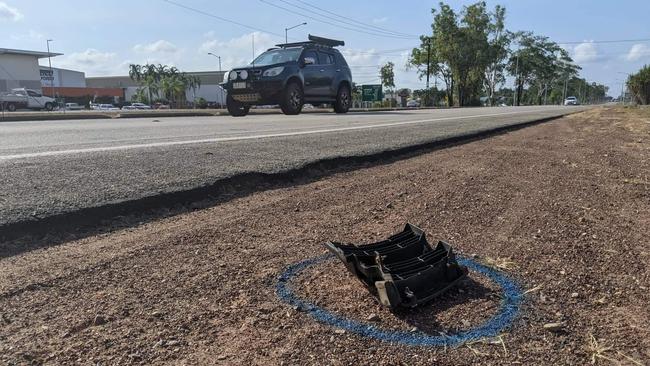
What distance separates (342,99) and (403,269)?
15246mm

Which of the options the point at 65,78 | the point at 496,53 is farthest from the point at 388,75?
the point at 65,78

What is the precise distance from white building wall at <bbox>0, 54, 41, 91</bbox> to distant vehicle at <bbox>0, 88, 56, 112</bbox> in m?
34.0

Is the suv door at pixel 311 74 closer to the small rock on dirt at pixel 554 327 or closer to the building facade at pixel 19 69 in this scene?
the small rock on dirt at pixel 554 327

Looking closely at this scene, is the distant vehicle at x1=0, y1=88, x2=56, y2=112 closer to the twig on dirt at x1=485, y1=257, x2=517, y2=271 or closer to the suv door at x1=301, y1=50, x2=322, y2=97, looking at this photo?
the suv door at x1=301, y1=50, x2=322, y2=97

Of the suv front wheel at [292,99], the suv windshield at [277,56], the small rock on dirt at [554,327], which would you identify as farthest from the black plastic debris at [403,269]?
the suv windshield at [277,56]

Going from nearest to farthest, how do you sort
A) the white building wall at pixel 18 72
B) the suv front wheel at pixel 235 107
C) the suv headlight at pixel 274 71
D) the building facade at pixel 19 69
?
the suv headlight at pixel 274 71 → the suv front wheel at pixel 235 107 → the building facade at pixel 19 69 → the white building wall at pixel 18 72

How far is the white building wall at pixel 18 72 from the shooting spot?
70438 mm

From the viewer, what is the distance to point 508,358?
168 centimetres

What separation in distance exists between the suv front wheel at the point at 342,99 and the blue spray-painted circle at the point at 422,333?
48.3ft

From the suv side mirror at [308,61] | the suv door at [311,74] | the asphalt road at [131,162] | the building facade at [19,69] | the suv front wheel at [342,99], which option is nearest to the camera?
the asphalt road at [131,162]

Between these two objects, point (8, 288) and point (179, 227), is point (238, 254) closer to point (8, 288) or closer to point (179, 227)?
point (179, 227)

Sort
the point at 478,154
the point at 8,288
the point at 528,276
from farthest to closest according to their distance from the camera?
the point at 478,154 → the point at 528,276 → the point at 8,288

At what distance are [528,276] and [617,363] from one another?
2.31 ft

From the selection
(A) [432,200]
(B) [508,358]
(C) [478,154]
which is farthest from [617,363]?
(C) [478,154]
